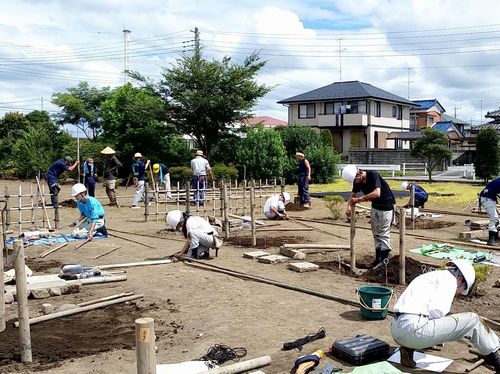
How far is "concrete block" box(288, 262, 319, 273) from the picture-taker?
28.7 ft

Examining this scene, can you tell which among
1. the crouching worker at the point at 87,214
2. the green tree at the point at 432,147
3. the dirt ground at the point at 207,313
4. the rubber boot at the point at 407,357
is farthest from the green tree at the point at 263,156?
the rubber boot at the point at 407,357

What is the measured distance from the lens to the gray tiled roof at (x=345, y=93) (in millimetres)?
41188

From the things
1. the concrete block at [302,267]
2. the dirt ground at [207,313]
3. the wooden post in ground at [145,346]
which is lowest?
the dirt ground at [207,313]

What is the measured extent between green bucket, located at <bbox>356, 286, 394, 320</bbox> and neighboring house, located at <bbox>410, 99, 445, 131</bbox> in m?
49.8

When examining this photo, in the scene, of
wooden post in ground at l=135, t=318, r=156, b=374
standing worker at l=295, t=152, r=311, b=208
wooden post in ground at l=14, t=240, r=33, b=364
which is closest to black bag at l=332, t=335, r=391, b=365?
wooden post in ground at l=135, t=318, r=156, b=374

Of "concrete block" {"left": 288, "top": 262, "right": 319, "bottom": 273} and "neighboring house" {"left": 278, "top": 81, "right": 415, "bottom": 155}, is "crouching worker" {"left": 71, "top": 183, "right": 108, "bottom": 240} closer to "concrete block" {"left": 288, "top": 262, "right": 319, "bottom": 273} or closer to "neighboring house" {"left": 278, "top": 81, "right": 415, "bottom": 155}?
"concrete block" {"left": 288, "top": 262, "right": 319, "bottom": 273}

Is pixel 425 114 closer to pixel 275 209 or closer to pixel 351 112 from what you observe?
pixel 351 112

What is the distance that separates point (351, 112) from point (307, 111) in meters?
4.11

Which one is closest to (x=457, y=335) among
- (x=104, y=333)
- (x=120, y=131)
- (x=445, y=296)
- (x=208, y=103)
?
(x=445, y=296)

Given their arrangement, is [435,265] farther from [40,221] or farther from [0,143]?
[0,143]

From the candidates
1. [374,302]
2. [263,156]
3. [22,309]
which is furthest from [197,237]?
[263,156]

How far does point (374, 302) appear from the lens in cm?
614

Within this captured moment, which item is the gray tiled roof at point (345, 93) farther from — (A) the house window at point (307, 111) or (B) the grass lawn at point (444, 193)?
(B) the grass lawn at point (444, 193)

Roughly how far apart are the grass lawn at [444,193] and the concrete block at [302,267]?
942 cm
